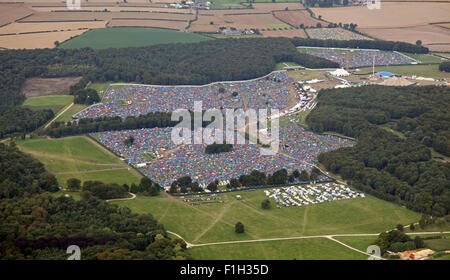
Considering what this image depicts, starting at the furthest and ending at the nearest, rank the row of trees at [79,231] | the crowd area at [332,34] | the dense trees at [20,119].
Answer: the crowd area at [332,34], the dense trees at [20,119], the row of trees at [79,231]

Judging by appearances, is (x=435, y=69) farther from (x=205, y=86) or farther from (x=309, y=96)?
(x=205, y=86)

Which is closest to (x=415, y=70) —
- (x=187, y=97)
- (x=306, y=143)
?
(x=306, y=143)

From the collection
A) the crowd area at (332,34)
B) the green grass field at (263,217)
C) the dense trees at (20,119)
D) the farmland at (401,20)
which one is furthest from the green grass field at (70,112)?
the farmland at (401,20)

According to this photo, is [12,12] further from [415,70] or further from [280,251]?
[280,251]

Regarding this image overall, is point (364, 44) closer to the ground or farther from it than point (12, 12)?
closer to the ground

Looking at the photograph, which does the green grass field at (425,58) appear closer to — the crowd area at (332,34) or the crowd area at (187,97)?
the crowd area at (332,34)

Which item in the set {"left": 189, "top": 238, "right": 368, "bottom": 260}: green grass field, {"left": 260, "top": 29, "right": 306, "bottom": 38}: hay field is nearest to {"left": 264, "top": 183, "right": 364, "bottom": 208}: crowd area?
{"left": 189, "top": 238, "right": 368, "bottom": 260}: green grass field
